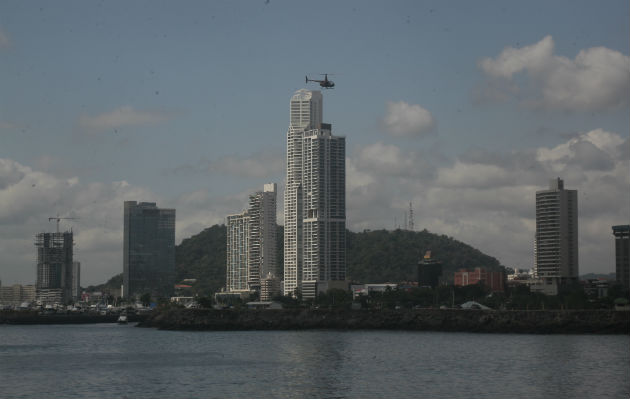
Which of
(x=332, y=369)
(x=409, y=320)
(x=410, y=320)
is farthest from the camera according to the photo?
(x=409, y=320)

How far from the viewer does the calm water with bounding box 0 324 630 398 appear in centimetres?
6750

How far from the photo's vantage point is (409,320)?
16488cm

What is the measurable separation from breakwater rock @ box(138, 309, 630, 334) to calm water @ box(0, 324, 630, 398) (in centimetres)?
1403

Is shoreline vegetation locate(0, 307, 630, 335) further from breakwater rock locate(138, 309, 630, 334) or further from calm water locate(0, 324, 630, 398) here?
calm water locate(0, 324, 630, 398)

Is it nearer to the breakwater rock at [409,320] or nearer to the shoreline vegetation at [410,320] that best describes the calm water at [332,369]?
the shoreline vegetation at [410,320]

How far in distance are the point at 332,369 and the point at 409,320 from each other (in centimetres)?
8294

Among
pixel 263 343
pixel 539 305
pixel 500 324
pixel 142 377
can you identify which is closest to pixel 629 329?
pixel 500 324

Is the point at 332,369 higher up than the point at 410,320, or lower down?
lower down

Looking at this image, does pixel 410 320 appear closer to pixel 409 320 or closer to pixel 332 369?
pixel 409 320

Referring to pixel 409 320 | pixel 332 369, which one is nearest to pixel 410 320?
pixel 409 320

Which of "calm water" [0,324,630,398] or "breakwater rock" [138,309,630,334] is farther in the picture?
"breakwater rock" [138,309,630,334]

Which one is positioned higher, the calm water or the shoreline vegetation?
the shoreline vegetation

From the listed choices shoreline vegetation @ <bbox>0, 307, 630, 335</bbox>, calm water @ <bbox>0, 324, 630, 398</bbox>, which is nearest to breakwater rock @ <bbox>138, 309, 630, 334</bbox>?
shoreline vegetation @ <bbox>0, 307, 630, 335</bbox>

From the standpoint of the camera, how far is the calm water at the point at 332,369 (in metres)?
67.5
